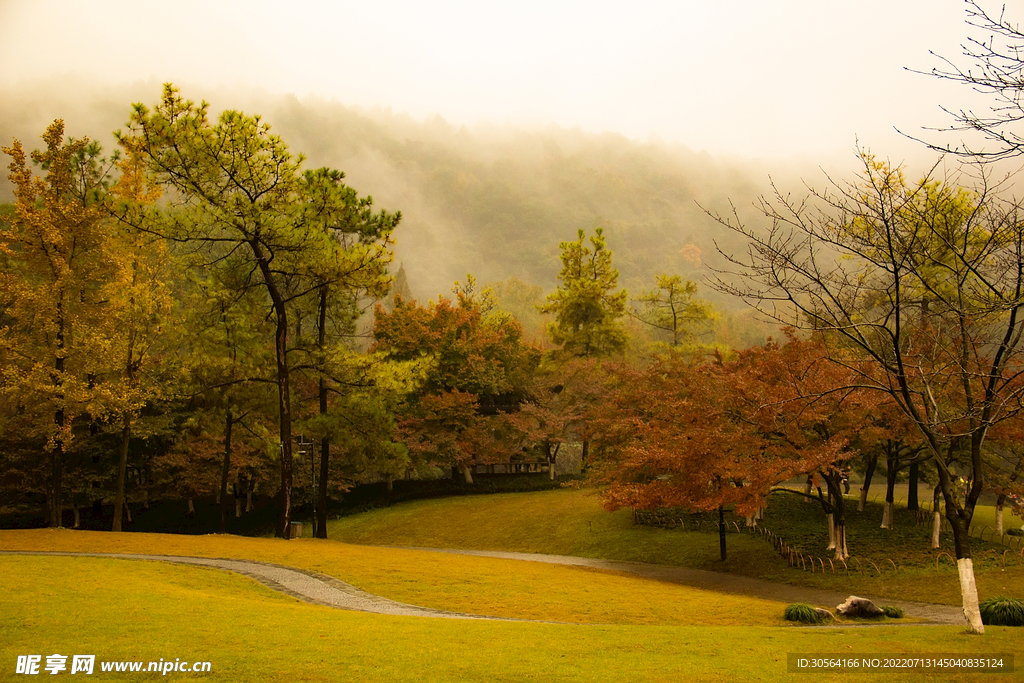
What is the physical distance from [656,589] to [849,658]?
915cm

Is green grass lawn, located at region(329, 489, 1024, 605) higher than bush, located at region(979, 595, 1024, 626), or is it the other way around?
bush, located at region(979, 595, 1024, 626)

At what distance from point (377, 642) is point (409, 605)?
198 inches

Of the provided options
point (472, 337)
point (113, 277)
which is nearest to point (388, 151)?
point (472, 337)

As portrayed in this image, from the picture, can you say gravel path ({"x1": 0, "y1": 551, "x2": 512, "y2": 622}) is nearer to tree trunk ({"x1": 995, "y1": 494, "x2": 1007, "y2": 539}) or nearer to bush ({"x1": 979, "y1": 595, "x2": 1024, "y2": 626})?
bush ({"x1": 979, "y1": 595, "x2": 1024, "y2": 626})

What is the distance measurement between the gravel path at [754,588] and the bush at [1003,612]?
49.4 inches

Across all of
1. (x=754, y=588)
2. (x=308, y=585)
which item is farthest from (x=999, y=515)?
(x=308, y=585)

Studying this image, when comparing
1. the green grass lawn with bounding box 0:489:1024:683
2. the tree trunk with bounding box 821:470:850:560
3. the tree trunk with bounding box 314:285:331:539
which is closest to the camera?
the green grass lawn with bounding box 0:489:1024:683

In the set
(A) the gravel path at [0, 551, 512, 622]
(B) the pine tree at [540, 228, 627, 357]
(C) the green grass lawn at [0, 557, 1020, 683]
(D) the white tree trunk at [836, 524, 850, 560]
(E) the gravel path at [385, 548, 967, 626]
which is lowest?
(E) the gravel path at [385, 548, 967, 626]

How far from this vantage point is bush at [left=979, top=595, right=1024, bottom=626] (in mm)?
12094

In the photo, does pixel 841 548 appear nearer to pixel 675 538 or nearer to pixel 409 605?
pixel 675 538

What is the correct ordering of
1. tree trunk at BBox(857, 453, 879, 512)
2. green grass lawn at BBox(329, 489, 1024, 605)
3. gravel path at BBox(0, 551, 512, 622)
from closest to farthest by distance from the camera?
1. gravel path at BBox(0, 551, 512, 622)
2. green grass lawn at BBox(329, 489, 1024, 605)
3. tree trunk at BBox(857, 453, 879, 512)

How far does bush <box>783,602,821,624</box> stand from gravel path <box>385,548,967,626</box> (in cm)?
294

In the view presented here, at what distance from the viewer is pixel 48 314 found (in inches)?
837

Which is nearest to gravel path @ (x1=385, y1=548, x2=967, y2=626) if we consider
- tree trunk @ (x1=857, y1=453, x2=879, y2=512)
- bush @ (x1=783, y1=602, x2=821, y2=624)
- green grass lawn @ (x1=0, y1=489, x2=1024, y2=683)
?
green grass lawn @ (x1=0, y1=489, x2=1024, y2=683)
